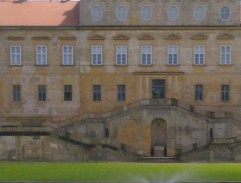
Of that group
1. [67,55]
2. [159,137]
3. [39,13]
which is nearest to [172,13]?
[67,55]

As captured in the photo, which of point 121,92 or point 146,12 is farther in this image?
point 146,12

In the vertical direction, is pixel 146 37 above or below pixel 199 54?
above

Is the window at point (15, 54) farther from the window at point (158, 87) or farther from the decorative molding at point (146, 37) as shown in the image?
the window at point (158, 87)

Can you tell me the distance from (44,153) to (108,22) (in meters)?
15.8

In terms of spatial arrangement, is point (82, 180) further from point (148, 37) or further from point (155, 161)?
point (148, 37)

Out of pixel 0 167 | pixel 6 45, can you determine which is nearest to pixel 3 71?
pixel 6 45

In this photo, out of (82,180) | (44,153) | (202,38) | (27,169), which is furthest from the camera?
(202,38)

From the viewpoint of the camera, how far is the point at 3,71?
72.2 m

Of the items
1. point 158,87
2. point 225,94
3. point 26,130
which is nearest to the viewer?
point 26,130

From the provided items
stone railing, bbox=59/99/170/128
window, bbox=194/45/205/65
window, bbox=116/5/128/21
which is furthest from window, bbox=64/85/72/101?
window, bbox=194/45/205/65

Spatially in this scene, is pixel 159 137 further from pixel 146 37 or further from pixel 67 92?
pixel 67 92

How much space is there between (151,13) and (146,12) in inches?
16.3

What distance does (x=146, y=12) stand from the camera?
2842 inches

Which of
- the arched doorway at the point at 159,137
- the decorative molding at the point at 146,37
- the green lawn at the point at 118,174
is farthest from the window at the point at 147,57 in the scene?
the green lawn at the point at 118,174
